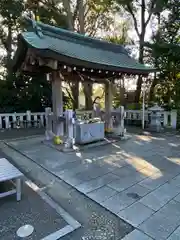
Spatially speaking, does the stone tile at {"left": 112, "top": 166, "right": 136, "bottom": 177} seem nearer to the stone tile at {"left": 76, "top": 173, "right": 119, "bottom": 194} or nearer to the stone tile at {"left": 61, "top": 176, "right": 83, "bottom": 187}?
the stone tile at {"left": 76, "top": 173, "right": 119, "bottom": 194}

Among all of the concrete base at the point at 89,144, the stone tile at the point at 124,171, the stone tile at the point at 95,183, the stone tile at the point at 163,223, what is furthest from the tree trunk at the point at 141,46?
the stone tile at the point at 163,223

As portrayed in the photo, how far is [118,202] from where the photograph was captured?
2.59 m

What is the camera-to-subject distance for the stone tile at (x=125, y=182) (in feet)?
9.78

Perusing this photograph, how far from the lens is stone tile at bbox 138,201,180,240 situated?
6.63 ft

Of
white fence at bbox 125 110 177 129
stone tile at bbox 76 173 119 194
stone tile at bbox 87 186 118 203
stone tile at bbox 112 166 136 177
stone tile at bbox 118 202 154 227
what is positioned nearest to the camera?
stone tile at bbox 118 202 154 227

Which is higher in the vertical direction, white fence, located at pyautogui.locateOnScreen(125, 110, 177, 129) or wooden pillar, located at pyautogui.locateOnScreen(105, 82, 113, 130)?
wooden pillar, located at pyautogui.locateOnScreen(105, 82, 113, 130)

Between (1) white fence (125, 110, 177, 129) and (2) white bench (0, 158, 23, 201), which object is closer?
(2) white bench (0, 158, 23, 201)

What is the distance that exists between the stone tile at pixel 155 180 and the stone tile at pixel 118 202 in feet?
1.60

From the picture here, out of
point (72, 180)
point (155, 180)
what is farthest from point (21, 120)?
point (155, 180)

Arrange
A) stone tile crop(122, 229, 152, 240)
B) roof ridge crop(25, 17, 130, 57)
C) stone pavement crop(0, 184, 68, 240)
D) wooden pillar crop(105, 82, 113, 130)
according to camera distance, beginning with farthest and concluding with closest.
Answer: wooden pillar crop(105, 82, 113, 130)
roof ridge crop(25, 17, 130, 57)
stone pavement crop(0, 184, 68, 240)
stone tile crop(122, 229, 152, 240)

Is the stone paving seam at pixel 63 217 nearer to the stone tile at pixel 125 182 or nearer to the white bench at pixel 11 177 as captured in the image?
the white bench at pixel 11 177

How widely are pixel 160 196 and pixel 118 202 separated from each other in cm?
63

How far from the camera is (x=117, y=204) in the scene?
2541 mm

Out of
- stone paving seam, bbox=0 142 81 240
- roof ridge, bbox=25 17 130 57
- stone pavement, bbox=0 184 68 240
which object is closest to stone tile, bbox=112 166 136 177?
stone paving seam, bbox=0 142 81 240
